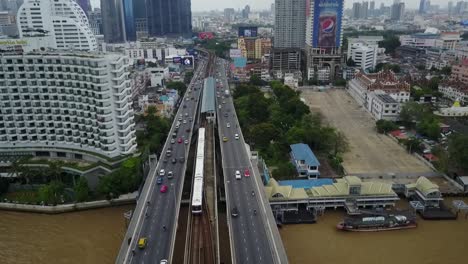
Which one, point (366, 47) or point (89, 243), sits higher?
point (366, 47)

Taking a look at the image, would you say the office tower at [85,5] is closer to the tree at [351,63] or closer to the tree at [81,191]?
the tree at [351,63]

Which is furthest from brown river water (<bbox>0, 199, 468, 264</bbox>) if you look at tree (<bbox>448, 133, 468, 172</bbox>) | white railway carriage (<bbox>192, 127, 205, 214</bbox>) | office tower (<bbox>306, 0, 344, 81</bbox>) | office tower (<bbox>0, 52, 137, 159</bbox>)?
office tower (<bbox>306, 0, 344, 81</bbox>)

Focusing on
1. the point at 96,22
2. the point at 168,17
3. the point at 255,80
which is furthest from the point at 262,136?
the point at 96,22

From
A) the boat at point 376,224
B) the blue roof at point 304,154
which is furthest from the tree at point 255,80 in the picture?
the boat at point 376,224

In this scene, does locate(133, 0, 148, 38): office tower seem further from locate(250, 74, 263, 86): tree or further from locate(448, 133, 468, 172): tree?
locate(448, 133, 468, 172): tree

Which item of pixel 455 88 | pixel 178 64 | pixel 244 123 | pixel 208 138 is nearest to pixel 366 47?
pixel 455 88

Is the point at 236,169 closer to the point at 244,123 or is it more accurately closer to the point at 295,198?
the point at 295,198

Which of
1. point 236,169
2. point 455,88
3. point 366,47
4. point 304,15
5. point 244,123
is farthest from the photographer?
point 304,15

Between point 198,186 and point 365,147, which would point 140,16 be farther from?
point 198,186
